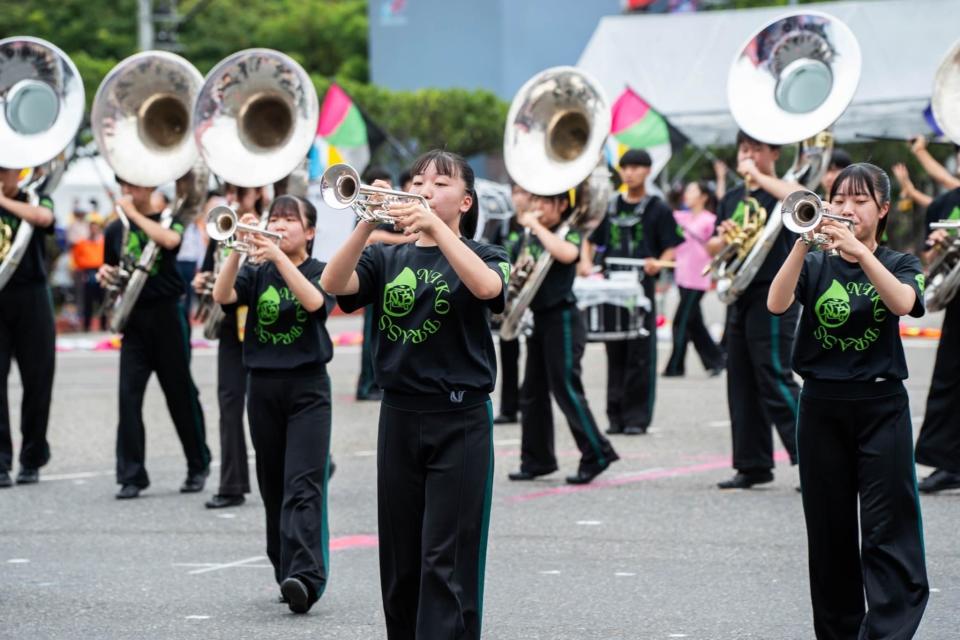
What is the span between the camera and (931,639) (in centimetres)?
596

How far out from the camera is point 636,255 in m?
12.0

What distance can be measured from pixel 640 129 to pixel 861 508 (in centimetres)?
1302

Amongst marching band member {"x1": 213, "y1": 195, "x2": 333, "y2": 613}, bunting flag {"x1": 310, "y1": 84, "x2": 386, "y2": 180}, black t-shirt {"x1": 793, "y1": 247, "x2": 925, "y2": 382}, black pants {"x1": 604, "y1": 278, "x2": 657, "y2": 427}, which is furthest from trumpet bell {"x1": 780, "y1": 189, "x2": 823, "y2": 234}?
bunting flag {"x1": 310, "y1": 84, "x2": 386, "y2": 180}

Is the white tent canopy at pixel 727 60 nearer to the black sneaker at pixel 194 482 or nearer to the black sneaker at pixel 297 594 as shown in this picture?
the black sneaker at pixel 194 482

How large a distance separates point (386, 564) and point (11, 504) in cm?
455

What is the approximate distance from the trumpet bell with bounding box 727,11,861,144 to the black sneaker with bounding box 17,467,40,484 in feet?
14.7

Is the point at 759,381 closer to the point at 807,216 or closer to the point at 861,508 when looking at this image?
the point at 861,508

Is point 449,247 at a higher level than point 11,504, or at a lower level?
higher

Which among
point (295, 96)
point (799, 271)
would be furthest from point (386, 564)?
point (295, 96)

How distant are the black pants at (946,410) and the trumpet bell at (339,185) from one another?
4.68 meters

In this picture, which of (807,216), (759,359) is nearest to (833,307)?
(807,216)

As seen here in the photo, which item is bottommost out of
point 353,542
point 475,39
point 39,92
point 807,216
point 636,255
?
point 353,542

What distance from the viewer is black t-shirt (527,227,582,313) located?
9508 mm

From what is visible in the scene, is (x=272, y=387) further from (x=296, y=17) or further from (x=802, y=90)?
(x=296, y=17)
